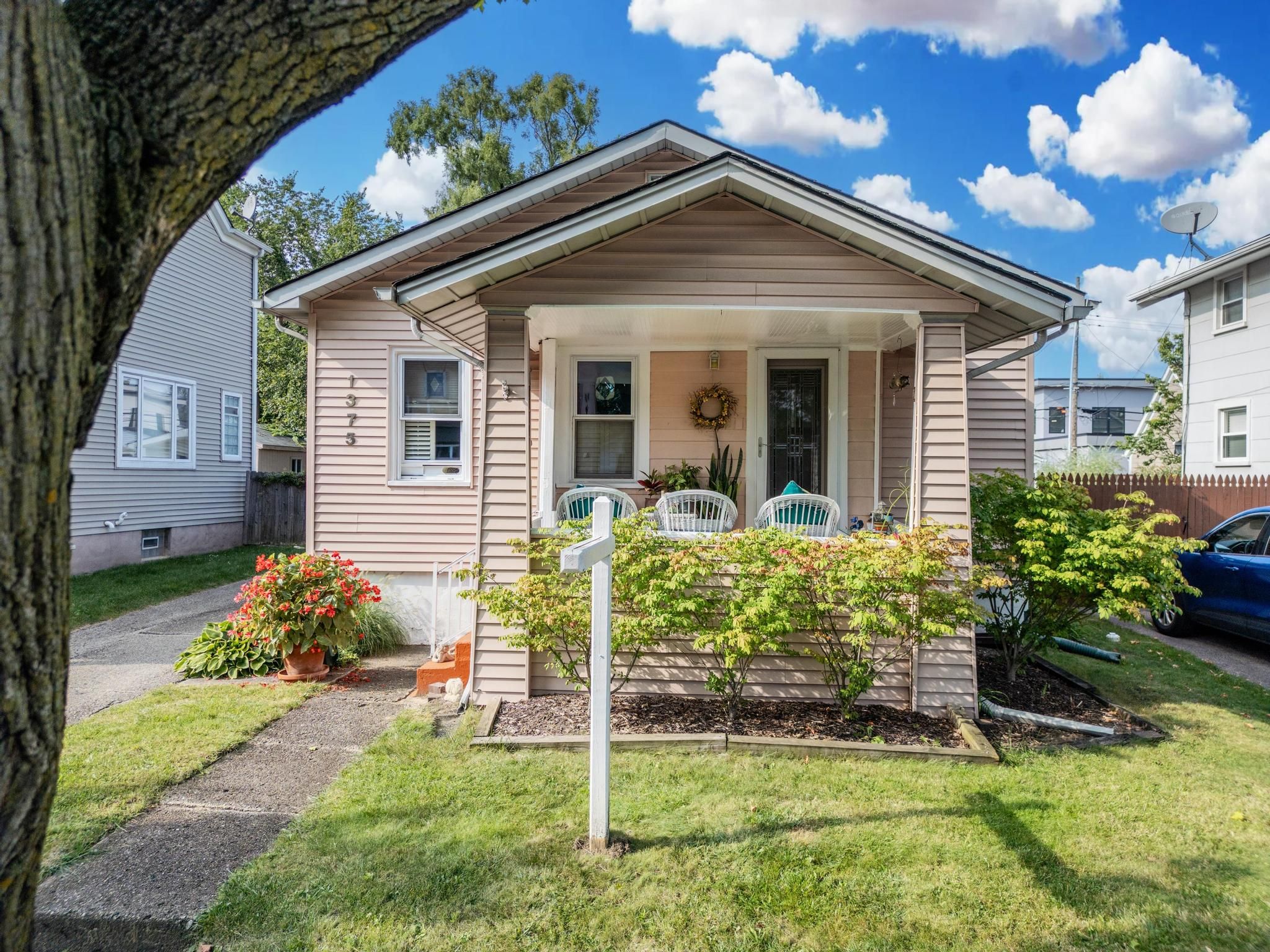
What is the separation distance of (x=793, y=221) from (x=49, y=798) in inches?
214

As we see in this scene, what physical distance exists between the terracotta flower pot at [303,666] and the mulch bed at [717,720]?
89.5 inches

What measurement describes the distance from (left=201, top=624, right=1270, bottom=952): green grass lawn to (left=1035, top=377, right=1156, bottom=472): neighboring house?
34.2 metres

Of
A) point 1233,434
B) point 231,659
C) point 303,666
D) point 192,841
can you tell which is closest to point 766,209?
point 192,841

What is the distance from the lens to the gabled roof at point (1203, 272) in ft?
41.6

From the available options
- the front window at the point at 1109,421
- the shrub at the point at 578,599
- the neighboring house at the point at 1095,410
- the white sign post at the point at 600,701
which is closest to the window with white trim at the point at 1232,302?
the shrub at the point at 578,599

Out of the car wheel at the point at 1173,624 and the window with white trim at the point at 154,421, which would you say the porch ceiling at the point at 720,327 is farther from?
the window with white trim at the point at 154,421

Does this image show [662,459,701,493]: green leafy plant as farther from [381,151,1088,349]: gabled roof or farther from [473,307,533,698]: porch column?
[381,151,1088,349]: gabled roof

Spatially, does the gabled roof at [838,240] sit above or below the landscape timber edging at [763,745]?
above

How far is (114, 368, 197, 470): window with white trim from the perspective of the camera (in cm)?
1277

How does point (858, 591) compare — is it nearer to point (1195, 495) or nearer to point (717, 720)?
point (717, 720)

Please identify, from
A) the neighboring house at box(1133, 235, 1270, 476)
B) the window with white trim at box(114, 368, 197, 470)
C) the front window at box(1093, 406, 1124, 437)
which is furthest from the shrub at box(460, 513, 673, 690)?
the front window at box(1093, 406, 1124, 437)

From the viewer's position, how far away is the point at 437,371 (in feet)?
28.1

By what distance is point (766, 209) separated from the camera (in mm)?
5473

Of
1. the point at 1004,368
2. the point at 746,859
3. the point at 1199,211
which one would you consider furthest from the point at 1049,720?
the point at 1199,211
